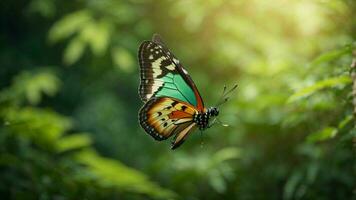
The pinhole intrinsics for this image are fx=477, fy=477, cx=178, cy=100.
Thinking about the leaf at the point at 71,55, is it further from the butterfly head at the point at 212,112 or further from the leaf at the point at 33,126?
the butterfly head at the point at 212,112

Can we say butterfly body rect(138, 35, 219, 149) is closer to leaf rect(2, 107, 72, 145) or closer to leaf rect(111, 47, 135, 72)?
leaf rect(2, 107, 72, 145)

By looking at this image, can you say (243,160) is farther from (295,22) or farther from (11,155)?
(11,155)

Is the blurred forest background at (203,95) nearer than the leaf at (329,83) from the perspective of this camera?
No

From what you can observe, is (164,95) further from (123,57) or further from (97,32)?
(123,57)

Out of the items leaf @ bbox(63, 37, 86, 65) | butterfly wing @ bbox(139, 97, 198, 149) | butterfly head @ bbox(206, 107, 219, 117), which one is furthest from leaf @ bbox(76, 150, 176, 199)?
leaf @ bbox(63, 37, 86, 65)

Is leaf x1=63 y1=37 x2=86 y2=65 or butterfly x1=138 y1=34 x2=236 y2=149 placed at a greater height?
leaf x1=63 y1=37 x2=86 y2=65

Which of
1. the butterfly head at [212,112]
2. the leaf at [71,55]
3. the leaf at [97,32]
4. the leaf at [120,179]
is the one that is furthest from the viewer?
the leaf at [71,55]

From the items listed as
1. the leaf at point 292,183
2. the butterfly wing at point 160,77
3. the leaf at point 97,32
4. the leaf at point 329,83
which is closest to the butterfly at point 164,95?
the butterfly wing at point 160,77
